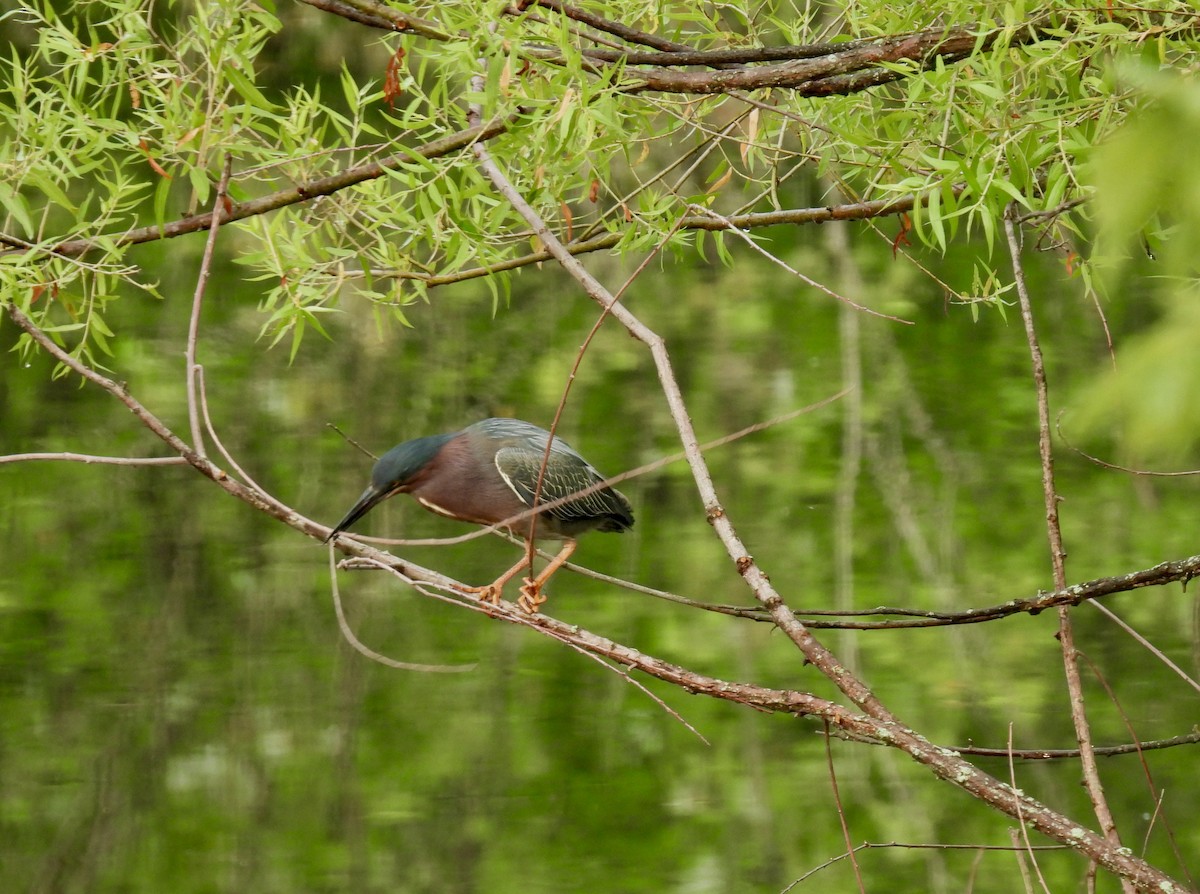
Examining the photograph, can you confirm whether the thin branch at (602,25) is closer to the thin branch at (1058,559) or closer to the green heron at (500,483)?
the thin branch at (1058,559)

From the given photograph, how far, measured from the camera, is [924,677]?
303cm

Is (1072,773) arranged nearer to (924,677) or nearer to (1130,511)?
(924,677)

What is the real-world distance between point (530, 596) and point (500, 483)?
19 centimetres

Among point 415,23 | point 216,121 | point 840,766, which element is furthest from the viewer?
point 840,766

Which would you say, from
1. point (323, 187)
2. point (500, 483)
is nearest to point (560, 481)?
point (500, 483)

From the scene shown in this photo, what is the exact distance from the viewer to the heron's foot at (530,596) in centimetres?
194

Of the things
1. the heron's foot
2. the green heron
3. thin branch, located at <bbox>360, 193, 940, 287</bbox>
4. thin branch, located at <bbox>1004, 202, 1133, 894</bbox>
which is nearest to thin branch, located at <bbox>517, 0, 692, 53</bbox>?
thin branch, located at <bbox>360, 193, 940, 287</bbox>

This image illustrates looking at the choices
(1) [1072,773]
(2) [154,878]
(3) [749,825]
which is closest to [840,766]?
(3) [749,825]

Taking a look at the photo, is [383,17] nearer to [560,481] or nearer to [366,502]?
[366,502]

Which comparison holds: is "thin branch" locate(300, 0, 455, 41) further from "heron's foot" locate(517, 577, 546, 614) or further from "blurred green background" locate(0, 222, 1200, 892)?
"blurred green background" locate(0, 222, 1200, 892)

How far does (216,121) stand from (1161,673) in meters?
2.68

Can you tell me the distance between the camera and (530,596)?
6.49 feet

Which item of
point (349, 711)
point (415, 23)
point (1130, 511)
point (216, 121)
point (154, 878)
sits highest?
point (415, 23)

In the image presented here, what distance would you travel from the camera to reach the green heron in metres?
1.86
